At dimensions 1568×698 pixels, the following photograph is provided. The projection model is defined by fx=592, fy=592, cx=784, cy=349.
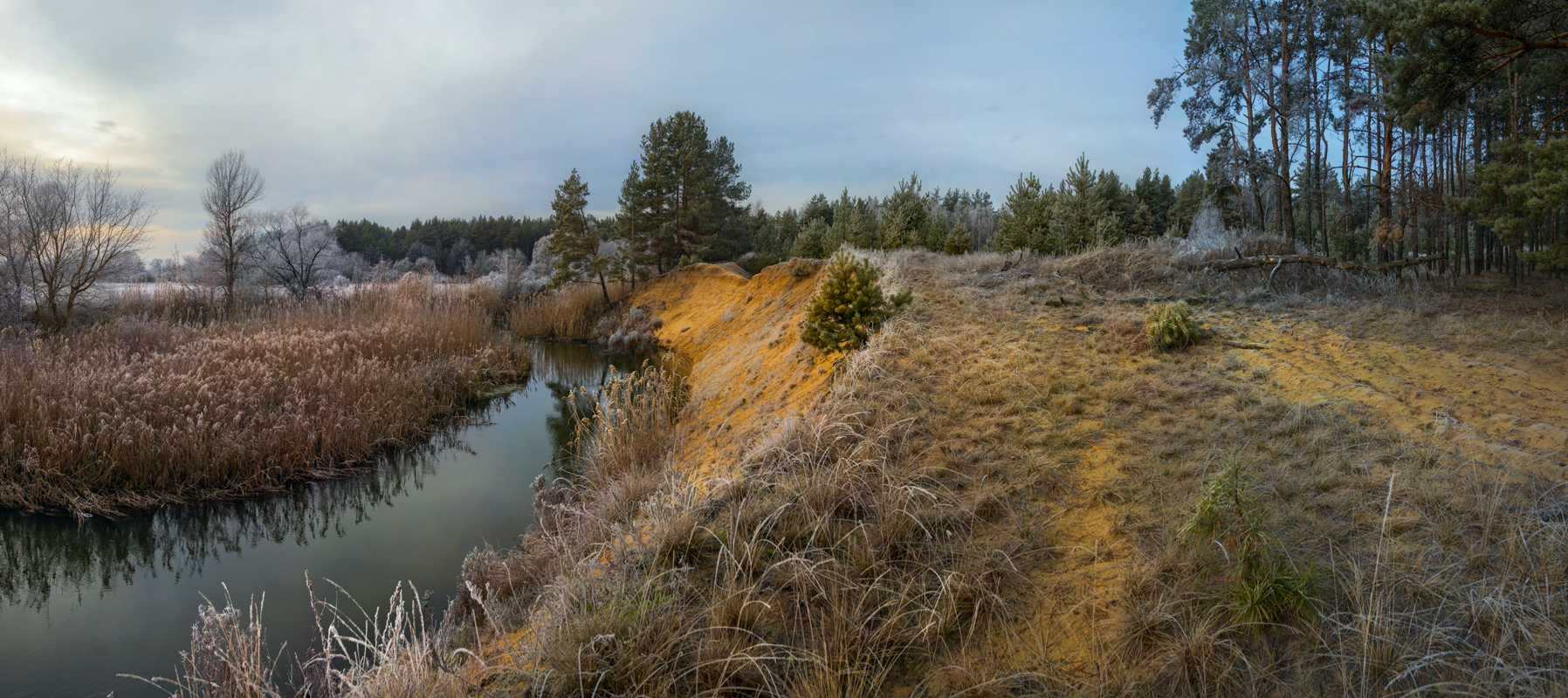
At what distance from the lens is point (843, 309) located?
22.4 ft

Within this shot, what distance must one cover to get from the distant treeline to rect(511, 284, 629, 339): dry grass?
88.3 ft

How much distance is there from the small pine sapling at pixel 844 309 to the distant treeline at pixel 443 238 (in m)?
45.7

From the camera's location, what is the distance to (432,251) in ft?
156

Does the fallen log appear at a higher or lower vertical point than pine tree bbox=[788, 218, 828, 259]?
lower

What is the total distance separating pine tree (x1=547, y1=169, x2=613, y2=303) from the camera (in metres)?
22.4

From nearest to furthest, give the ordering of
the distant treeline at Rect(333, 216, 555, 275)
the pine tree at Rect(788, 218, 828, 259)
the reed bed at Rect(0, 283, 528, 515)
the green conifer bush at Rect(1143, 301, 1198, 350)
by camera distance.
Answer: the green conifer bush at Rect(1143, 301, 1198, 350)
the reed bed at Rect(0, 283, 528, 515)
the pine tree at Rect(788, 218, 828, 259)
the distant treeline at Rect(333, 216, 555, 275)

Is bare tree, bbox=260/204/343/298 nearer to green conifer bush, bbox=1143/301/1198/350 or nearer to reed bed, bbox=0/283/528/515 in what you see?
reed bed, bbox=0/283/528/515

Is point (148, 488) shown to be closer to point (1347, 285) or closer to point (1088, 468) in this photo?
point (1088, 468)

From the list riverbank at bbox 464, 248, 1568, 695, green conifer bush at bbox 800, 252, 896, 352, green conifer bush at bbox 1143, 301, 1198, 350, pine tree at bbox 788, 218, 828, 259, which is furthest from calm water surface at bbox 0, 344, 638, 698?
pine tree at bbox 788, 218, 828, 259

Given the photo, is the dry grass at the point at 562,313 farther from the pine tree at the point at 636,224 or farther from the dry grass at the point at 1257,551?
the dry grass at the point at 1257,551

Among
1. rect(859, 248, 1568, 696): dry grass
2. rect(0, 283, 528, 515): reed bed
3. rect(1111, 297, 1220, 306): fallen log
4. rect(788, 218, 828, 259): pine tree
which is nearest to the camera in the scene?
rect(859, 248, 1568, 696): dry grass

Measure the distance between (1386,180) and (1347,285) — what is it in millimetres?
8000

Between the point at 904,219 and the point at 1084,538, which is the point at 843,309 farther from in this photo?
the point at 904,219

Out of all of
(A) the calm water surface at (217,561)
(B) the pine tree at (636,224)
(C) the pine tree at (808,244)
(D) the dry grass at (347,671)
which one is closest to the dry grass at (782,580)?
(D) the dry grass at (347,671)
